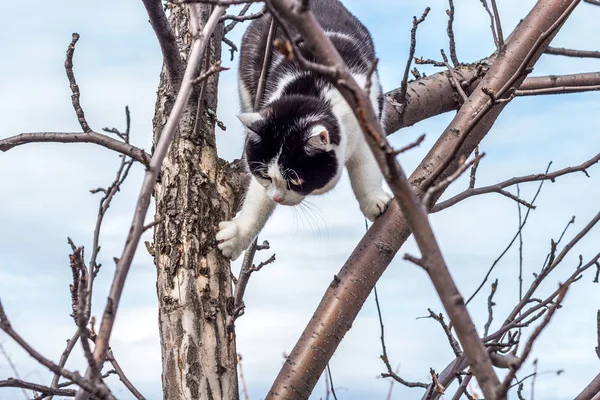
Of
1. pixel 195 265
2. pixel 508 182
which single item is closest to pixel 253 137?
pixel 195 265

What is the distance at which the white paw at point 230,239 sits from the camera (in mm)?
1900

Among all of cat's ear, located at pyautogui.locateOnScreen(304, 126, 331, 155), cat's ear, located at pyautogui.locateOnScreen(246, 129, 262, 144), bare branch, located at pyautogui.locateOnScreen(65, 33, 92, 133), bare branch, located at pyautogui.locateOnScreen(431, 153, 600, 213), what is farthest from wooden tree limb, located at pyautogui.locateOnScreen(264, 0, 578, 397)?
bare branch, located at pyautogui.locateOnScreen(65, 33, 92, 133)

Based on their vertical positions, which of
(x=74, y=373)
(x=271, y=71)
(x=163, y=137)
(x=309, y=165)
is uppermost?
(x=271, y=71)

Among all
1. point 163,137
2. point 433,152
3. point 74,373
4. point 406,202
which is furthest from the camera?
point 433,152

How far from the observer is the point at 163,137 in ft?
3.72

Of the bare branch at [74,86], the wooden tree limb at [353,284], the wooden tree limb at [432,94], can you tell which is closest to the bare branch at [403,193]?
the wooden tree limb at [353,284]

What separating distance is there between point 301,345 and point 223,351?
0.22m

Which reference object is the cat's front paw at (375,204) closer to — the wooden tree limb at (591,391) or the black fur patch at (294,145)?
the black fur patch at (294,145)

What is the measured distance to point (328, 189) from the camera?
233 cm

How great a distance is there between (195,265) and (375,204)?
0.63m

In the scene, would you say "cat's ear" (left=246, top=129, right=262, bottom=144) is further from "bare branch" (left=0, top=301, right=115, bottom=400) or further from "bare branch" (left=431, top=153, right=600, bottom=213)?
"bare branch" (left=0, top=301, right=115, bottom=400)

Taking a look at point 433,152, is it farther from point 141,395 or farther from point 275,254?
point 141,395

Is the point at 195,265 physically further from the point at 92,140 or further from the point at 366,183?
the point at 366,183

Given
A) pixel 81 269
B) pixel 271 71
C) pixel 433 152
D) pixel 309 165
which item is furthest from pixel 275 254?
pixel 81 269
